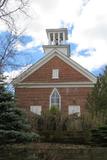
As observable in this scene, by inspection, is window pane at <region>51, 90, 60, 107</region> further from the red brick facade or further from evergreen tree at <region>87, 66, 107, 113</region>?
evergreen tree at <region>87, 66, 107, 113</region>

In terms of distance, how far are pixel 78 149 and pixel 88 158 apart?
0.95 m

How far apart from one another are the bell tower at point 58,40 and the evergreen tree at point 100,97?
18.6 metres

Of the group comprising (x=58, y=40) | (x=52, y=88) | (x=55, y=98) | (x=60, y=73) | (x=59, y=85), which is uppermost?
(x=58, y=40)

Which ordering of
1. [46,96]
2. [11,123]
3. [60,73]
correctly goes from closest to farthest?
[11,123], [46,96], [60,73]

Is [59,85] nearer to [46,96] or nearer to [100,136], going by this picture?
[46,96]

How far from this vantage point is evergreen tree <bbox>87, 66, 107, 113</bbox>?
31359 mm

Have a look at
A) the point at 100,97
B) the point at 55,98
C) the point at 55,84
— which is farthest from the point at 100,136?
the point at 55,84

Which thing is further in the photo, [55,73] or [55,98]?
[55,73]

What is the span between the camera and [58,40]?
5366 cm

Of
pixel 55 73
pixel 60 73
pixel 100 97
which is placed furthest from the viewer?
pixel 55 73

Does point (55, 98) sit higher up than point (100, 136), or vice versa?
point (55, 98)

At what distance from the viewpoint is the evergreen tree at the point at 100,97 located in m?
31.4

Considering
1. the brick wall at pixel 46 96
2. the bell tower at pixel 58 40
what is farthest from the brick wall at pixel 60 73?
the bell tower at pixel 58 40

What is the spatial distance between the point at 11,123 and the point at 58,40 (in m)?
33.8
